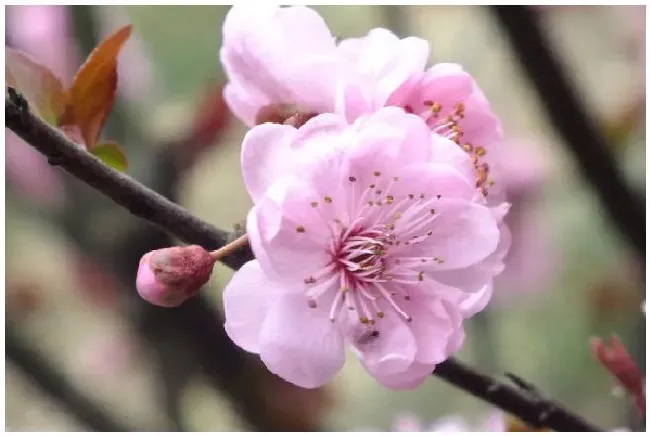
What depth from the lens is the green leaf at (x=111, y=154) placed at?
40cm

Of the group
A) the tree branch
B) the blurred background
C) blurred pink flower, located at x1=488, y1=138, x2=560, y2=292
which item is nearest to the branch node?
the tree branch

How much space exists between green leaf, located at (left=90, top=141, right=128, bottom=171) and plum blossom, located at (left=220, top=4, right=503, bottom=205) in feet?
0.22

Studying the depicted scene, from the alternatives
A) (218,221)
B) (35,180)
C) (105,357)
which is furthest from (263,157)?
(105,357)

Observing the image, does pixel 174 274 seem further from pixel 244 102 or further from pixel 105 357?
pixel 105 357

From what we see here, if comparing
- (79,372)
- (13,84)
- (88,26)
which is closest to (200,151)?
(88,26)

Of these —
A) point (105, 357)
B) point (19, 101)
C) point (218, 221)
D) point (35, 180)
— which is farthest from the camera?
point (105, 357)

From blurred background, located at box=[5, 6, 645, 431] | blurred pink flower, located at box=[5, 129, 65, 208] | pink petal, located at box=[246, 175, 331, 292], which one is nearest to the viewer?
pink petal, located at box=[246, 175, 331, 292]

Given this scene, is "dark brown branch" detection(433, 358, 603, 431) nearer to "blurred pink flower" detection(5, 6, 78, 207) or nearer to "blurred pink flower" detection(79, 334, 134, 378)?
"blurred pink flower" detection(5, 6, 78, 207)

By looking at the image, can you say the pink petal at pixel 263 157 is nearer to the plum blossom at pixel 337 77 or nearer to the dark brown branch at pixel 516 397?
the plum blossom at pixel 337 77

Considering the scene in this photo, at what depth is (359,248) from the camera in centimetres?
37

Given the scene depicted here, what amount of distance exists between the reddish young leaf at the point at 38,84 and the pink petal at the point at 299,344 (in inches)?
6.2

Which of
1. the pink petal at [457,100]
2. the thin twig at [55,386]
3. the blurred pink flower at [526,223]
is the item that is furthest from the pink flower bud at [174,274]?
the blurred pink flower at [526,223]

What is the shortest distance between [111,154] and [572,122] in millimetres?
482

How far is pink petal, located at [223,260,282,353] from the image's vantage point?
0.34 m
